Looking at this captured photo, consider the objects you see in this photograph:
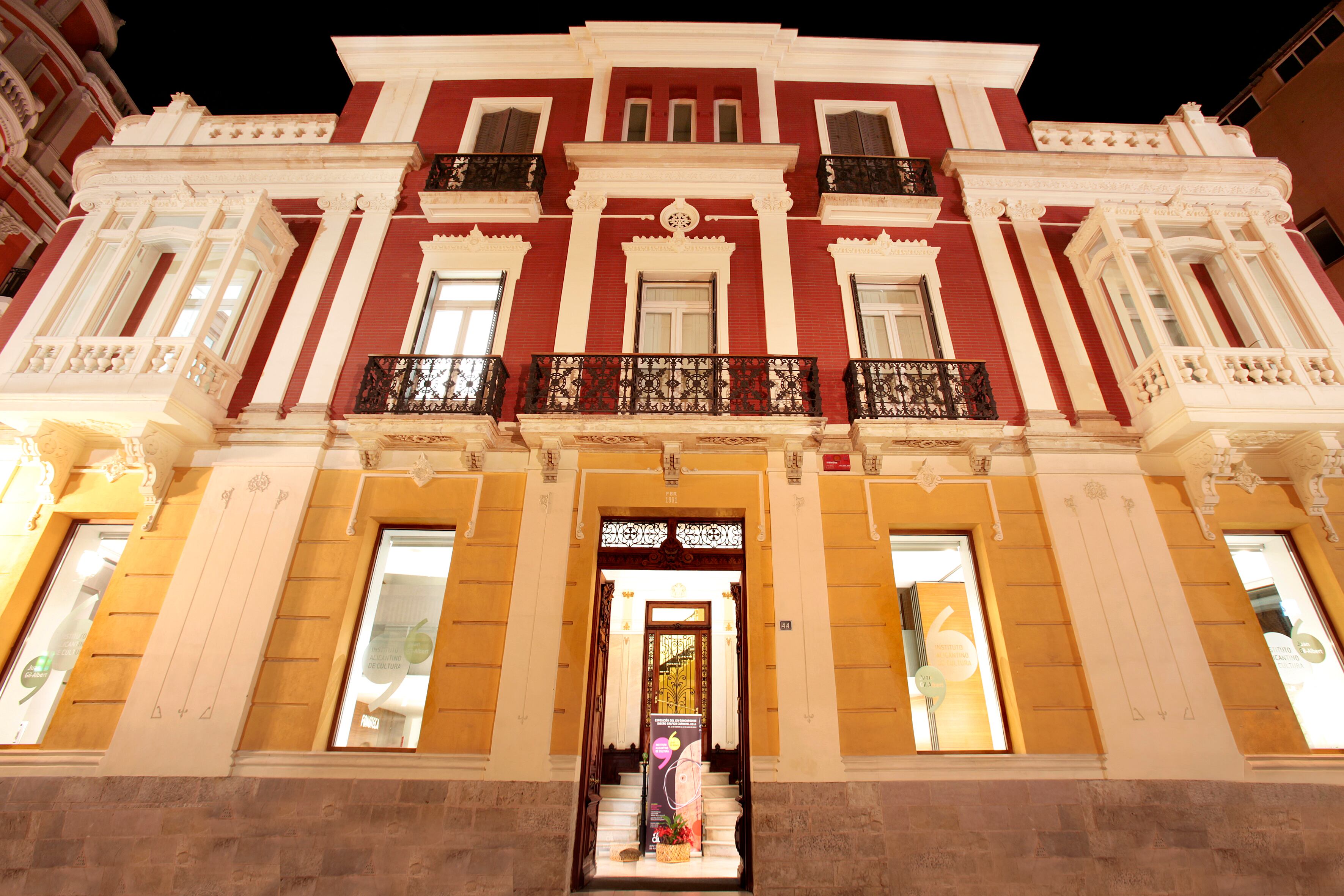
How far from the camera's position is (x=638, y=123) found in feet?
37.2

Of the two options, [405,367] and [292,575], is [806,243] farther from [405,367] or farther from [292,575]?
[292,575]

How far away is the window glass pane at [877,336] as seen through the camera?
28.8 ft

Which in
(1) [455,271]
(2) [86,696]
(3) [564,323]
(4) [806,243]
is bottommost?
(2) [86,696]

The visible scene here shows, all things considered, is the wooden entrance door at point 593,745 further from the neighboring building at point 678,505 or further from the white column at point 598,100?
the white column at point 598,100

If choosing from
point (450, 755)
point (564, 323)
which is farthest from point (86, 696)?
point (564, 323)

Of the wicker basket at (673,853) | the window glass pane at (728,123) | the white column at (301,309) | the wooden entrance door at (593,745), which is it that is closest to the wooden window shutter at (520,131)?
the white column at (301,309)

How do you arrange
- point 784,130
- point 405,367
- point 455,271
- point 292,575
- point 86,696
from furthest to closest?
point 784,130 < point 455,271 < point 405,367 < point 292,575 < point 86,696


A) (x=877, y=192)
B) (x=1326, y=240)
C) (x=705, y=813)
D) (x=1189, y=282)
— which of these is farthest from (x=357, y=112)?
(x=1326, y=240)

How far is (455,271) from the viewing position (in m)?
9.35

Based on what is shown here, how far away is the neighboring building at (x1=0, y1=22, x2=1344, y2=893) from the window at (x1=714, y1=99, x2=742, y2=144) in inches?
23.4

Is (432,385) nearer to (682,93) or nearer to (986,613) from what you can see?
(986,613)

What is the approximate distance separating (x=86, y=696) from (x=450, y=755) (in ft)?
13.1

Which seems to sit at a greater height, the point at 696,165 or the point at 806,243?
the point at 696,165

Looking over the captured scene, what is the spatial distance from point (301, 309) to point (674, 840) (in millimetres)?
9406
